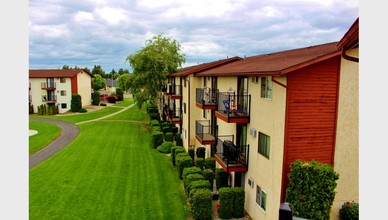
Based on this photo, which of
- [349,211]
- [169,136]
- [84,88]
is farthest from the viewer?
[84,88]

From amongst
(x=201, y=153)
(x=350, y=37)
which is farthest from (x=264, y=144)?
(x=201, y=153)

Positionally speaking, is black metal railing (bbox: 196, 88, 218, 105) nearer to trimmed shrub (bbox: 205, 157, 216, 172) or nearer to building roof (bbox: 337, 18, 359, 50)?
trimmed shrub (bbox: 205, 157, 216, 172)

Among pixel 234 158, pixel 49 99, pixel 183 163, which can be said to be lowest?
pixel 183 163

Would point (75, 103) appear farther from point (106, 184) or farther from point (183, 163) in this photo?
point (183, 163)

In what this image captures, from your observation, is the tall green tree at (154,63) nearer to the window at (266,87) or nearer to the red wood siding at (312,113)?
the window at (266,87)

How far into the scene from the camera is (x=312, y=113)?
34.6 feet

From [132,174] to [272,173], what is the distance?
1190cm

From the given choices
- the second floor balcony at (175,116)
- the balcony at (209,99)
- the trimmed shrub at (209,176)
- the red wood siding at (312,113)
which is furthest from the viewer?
the second floor balcony at (175,116)

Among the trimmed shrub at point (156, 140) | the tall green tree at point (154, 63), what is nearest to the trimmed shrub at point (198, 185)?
the trimmed shrub at point (156, 140)

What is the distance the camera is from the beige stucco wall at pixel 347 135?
34.6 feet

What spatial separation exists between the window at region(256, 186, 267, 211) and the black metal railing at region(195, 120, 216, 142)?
644cm

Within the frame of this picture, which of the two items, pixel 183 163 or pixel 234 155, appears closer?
pixel 234 155

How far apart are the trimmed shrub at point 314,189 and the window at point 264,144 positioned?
2.28 metres

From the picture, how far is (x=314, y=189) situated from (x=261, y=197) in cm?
354
